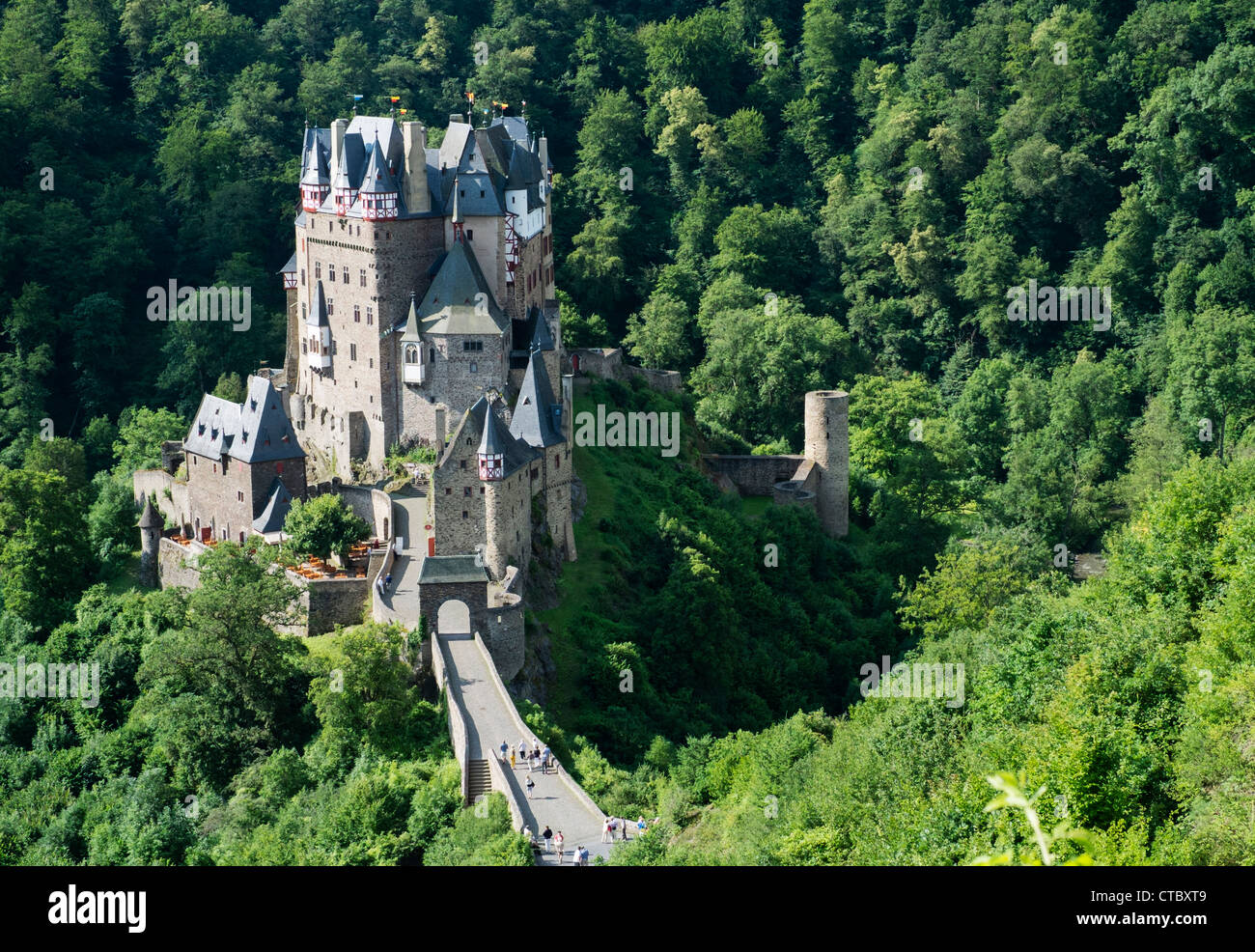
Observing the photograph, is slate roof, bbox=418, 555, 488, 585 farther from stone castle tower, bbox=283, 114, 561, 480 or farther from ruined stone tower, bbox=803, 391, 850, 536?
ruined stone tower, bbox=803, 391, 850, 536

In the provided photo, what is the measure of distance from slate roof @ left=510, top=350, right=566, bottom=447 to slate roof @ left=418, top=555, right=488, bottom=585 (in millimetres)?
7183

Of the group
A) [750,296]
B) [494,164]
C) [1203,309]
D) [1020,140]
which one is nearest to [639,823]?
[494,164]

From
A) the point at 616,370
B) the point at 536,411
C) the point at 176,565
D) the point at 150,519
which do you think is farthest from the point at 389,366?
the point at 616,370

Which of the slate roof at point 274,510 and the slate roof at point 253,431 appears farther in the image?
the slate roof at point 253,431

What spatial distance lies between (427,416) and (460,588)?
36.1 feet

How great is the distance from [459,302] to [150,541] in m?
12.8

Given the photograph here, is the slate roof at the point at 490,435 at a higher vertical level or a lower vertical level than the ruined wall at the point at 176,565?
higher

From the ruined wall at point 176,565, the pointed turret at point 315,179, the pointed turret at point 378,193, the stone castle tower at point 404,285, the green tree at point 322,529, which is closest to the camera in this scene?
the green tree at point 322,529

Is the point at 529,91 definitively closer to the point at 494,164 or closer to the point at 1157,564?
the point at 494,164

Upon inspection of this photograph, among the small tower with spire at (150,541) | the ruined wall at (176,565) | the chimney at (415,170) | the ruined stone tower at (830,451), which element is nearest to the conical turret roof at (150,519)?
the small tower with spire at (150,541)

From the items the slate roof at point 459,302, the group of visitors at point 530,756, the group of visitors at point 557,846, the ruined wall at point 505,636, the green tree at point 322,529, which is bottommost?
the group of visitors at point 557,846

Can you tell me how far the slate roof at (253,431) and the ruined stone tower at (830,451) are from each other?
Result: 912 inches

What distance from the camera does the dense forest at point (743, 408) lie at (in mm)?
44625

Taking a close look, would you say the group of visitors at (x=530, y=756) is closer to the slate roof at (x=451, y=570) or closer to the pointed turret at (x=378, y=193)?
the slate roof at (x=451, y=570)
